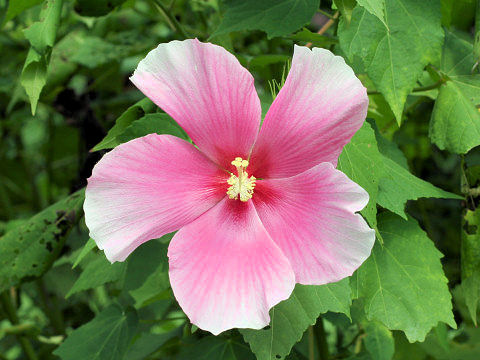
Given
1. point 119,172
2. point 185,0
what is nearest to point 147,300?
point 119,172

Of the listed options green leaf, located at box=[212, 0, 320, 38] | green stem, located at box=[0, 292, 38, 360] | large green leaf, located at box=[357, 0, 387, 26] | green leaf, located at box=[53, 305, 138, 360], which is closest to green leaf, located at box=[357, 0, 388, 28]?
large green leaf, located at box=[357, 0, 387, 26]

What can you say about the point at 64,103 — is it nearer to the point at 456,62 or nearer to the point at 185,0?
the point at 185,0

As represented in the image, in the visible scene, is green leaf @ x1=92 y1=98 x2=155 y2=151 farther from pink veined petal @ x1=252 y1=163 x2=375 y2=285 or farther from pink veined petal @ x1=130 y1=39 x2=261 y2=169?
pink veined petal @ x1=252 y1=163 x2=375 y2=285

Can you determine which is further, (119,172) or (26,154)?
(26,154)

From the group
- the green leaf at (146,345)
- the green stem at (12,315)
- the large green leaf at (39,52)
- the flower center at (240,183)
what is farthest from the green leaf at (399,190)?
the green stem at (12,315)

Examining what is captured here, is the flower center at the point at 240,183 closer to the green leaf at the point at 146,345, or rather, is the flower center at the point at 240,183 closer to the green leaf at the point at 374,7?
the green leaf at the point at 374,7

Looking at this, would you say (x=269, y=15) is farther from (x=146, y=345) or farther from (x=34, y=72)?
(x=146, y=345)

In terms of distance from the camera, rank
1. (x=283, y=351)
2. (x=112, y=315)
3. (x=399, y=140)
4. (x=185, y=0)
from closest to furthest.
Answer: (x=283, y=351), (x=112, y=315), (x=399, y=140), (x=185, y=0)

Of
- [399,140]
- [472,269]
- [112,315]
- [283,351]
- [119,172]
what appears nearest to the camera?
[119,172]
